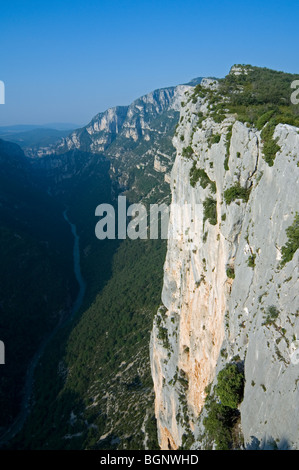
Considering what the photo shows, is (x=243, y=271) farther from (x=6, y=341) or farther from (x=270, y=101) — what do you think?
(x=6, y=341)

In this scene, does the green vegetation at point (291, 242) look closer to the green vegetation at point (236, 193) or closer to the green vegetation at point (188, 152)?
the green vegetation at point (236, 193)

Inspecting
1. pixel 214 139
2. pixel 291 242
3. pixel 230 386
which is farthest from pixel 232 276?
pixel 214 139

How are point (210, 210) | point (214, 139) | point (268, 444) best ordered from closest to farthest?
point (268, 444)
point (214, 139)
point (210, 210)

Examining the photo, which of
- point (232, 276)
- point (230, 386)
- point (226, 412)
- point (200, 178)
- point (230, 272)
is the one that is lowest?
point (226, 412)

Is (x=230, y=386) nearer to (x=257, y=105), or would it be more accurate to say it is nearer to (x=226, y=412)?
(x=226, y=412)

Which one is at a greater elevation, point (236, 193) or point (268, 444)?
point (236, 193)

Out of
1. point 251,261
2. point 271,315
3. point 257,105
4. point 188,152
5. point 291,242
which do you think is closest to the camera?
point 291,242

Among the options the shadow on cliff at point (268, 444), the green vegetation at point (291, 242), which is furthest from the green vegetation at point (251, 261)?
the shadow on cliff at point (268, 444)
